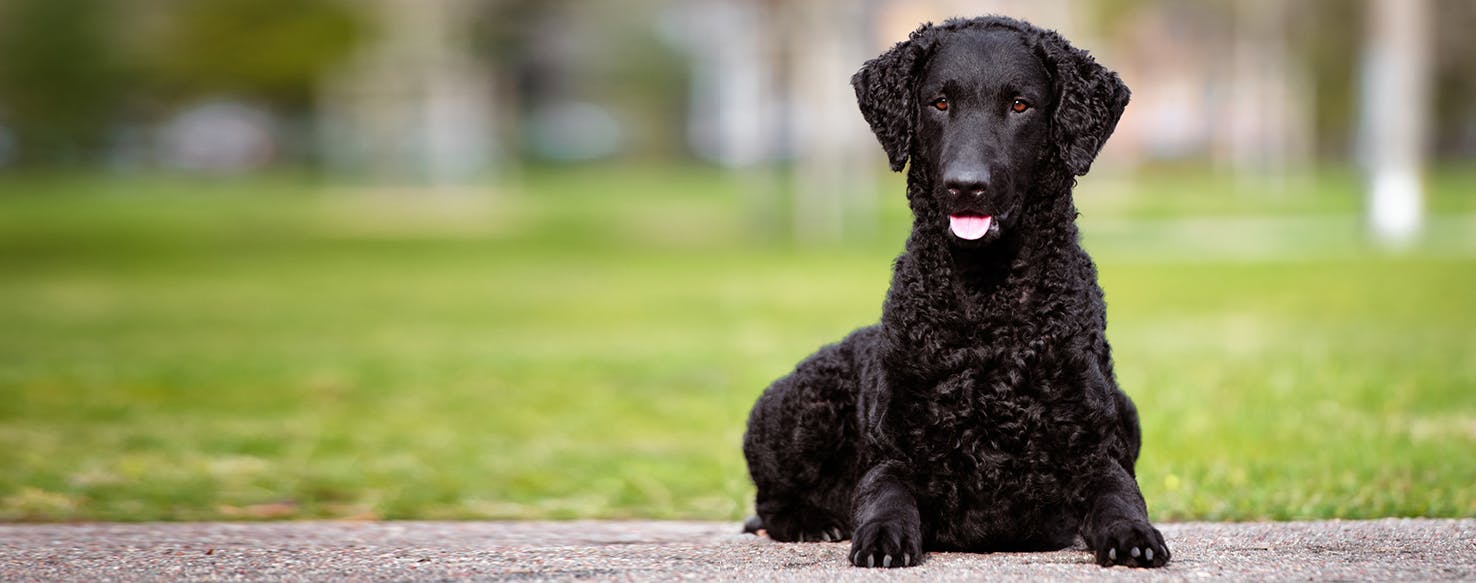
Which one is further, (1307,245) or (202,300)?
(1307,245)

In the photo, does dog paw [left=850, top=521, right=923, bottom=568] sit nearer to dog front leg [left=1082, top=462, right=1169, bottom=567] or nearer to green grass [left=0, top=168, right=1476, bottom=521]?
dog front leg [left=1082, top=462, right=1169, bottom=567]

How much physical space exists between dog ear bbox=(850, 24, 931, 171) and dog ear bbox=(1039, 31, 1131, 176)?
16.7 inches

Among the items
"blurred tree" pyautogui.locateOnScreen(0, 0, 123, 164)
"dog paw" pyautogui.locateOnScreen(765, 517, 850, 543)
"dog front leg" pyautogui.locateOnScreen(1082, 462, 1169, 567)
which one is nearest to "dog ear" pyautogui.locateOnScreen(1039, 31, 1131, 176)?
"dog front leg" pyautogui.locateOnScreen(1082, 462, 1169, 567)

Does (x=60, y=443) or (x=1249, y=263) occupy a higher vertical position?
(x=1249, y=263)

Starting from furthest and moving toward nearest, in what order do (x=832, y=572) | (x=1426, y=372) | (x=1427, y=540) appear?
(x=1426, y=372), (x=1427, y=540), (x=832, y=572)

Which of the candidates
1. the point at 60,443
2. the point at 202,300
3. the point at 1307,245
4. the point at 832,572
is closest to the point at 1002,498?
the point at 832,572

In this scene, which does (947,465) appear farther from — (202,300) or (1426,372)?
(202,300)

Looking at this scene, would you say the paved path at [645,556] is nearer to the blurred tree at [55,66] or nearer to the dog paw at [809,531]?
the dog paw at [809,531]

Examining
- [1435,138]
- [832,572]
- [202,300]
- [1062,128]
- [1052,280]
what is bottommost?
[832,572]

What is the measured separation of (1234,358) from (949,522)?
8416mm

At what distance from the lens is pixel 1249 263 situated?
2414 cm

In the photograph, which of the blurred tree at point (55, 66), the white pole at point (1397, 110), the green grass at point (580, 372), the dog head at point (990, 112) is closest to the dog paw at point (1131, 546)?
the dog head at point (990, 112)

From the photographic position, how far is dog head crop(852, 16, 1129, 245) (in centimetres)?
541

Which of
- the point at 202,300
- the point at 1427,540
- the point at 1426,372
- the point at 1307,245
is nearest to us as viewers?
the point at 1427,540
